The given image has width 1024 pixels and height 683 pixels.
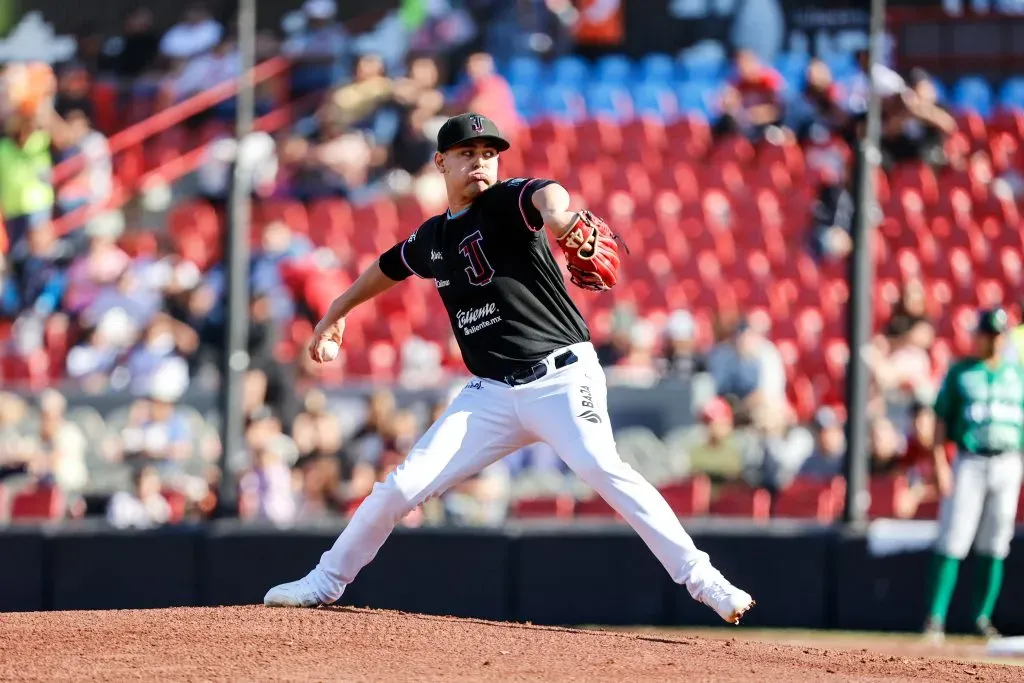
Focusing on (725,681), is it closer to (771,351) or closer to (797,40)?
(771,351)

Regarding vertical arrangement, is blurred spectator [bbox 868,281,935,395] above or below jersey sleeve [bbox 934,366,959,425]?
above

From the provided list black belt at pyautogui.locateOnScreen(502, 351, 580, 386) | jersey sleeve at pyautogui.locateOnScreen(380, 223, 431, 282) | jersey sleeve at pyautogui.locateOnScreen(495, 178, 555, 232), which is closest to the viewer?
jersey sleeve at pyautogui.locateOnScreen(495, 178, 555, 232)

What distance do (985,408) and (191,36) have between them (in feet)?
37.7

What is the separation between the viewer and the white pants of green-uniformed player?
9.52 meters

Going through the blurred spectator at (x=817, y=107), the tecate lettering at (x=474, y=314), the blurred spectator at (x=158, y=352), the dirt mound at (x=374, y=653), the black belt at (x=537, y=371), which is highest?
the blurred spectator at (x=817, y=107)

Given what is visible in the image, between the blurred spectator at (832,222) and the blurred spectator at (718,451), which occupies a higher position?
the blurred spectator at (832,222)

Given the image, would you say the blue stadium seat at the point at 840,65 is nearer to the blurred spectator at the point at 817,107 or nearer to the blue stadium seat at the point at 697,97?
the blurred spectator at the point at 817,107

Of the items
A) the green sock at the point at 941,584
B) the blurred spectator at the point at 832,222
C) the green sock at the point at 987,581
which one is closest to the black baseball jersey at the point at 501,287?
the green sock at the point at 941,584

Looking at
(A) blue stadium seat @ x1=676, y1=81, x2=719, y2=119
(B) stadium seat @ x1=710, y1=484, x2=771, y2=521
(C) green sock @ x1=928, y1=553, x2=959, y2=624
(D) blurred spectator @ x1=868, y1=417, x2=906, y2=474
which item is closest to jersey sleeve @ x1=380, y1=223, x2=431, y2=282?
(C) green sock @ x1=928, y1=553, x2=959, y2=624

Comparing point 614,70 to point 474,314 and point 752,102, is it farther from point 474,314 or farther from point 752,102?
point 474,314

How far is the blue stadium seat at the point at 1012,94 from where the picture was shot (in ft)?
56.6

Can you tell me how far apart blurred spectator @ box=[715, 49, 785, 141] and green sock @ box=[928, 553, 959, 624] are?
7.94m

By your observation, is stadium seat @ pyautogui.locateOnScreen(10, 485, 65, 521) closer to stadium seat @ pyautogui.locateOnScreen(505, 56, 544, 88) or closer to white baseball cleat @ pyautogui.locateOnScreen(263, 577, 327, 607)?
white baseball cleat @ pyautogui.locateOnScreen(263, 577, 327, 607)

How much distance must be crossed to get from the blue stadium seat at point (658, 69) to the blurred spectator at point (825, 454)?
18.9 ft
